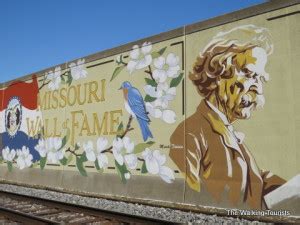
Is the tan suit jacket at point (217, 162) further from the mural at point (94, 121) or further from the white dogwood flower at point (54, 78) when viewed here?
the white dogwood flower at point (54, 78)

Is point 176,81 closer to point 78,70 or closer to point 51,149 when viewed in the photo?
point 78,70

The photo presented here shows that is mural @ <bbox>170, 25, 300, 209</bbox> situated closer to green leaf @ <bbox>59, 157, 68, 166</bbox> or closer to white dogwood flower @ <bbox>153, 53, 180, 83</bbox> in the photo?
white dogwood flower @ <bbox>153, 53, 180, 83</bbox>

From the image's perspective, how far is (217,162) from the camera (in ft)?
32.9

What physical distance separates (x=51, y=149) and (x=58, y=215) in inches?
281

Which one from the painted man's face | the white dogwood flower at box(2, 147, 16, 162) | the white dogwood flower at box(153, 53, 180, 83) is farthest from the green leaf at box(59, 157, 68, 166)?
the painted man's face

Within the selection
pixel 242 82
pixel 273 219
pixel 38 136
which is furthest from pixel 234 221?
pixel 38 136

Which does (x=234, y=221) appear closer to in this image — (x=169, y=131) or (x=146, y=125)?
(x=169, y=131)

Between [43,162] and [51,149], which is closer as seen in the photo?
[51,149]

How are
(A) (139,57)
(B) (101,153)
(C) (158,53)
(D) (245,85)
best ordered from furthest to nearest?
(B) (101,153) < (A) (139,57) < (C) (158,53) < (D) (245,85)

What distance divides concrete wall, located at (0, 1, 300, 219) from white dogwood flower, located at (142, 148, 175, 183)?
3 cm

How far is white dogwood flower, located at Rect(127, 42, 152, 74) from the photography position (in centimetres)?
1230

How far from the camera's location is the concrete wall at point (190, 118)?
29.7 ft

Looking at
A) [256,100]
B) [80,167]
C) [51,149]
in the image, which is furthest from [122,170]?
[256,100]

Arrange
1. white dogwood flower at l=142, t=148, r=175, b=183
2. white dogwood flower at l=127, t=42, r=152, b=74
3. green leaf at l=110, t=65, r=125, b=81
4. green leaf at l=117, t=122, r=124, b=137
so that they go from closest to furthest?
1. white dogwood flower at l=142, t=148, r=175, b=183
2. white dogwood flower at l=127, t=42, r=152, b=74
3. green leaf at l=117, t=122, r=124, b=137
4. green leaf at l=110, t=65, r=125, b=81
